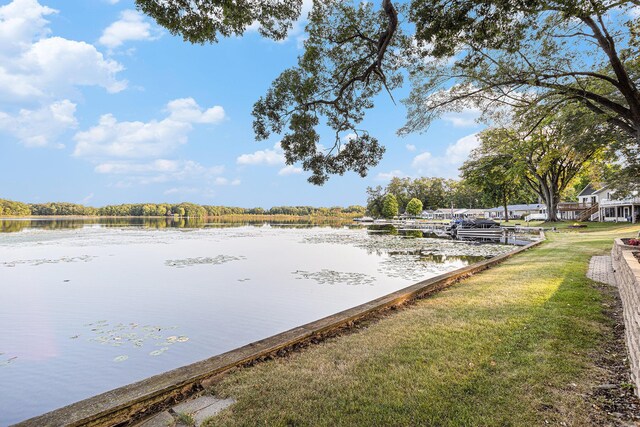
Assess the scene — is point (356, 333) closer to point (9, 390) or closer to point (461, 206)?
point (9, 390)

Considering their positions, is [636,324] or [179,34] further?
[179,34]

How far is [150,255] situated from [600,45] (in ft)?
67.3

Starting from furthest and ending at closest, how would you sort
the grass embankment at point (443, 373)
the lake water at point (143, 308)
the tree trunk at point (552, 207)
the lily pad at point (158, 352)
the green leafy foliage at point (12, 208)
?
1. the green leafy foliage at point (12, 208)
2. the tree trunk at point (552, 207)
3. the lily pad at point (158, 352)
4. the lake water at point (143, 308)
5. the grass embankment at point (443, 373)

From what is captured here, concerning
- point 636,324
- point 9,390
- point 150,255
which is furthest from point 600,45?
point 150,255

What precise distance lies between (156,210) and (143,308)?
143m

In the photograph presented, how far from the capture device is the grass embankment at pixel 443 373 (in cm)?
272

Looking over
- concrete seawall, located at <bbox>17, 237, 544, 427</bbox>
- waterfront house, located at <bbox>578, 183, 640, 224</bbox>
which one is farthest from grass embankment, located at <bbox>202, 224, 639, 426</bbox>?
waterfront house, located at <bbox>578, 183, 640, 224</bbox>

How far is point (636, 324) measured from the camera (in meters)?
3.45

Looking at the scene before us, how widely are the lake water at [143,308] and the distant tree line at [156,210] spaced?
124728 mm

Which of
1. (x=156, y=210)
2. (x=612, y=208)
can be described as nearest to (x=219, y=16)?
(x=612, y=208)

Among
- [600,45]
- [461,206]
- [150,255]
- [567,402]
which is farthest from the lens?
[461,206]

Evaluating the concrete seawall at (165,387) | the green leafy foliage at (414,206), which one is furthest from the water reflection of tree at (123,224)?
the concrete seawall at (165,387)

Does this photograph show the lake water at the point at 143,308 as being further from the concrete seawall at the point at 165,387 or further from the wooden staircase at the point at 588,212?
the wooden staircase at the point at 588,212

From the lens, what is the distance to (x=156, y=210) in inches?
5364
